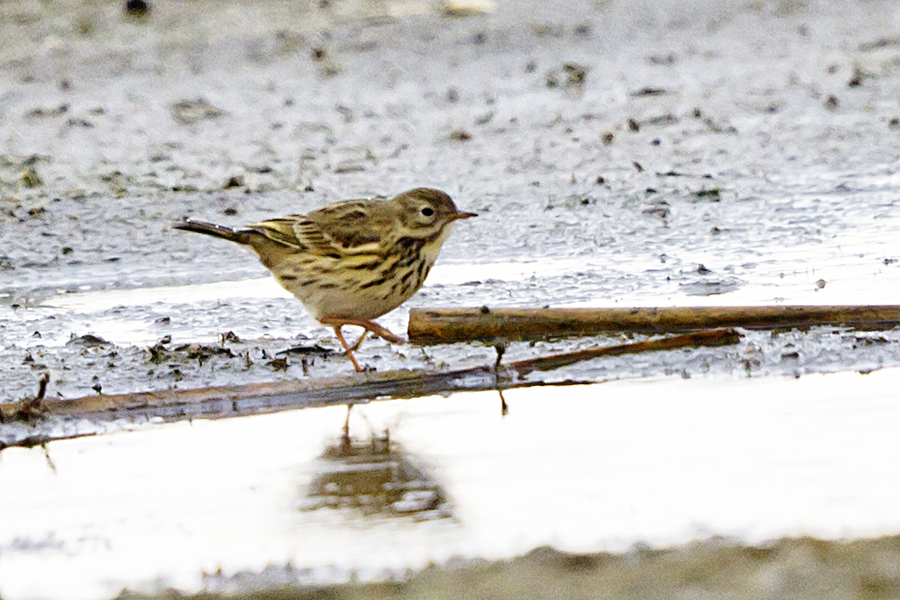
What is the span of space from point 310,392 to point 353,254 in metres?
1.23

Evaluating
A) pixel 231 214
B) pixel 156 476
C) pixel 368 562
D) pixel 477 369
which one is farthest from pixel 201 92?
pixel 368 562

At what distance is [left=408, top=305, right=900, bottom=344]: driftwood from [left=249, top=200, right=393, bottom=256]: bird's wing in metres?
0.57

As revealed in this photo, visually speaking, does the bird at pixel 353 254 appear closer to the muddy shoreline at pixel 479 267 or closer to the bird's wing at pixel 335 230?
the bird's wing at pixel 335 230

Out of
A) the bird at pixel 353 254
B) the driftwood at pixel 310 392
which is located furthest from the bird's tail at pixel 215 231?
the driftwood at pixel 310 392

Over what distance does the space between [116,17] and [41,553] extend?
1163 cm

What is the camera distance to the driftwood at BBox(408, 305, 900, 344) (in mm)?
7148

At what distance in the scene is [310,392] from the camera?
21.6 ft

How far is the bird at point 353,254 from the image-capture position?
7.57 meters

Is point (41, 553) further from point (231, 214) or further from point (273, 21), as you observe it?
point (273, 21)

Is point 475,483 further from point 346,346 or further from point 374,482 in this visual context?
point 346,346

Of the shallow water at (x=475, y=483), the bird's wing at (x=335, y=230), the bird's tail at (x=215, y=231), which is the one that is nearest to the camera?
the shallow water at (x=475, y=483)

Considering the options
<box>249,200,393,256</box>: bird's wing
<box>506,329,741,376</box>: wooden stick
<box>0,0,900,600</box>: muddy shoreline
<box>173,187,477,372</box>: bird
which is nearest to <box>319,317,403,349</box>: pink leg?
<box>173,187,477,372</box>: bird

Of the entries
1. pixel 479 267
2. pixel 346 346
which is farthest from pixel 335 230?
pixel 479 267

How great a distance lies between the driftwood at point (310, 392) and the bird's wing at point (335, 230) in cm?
105
